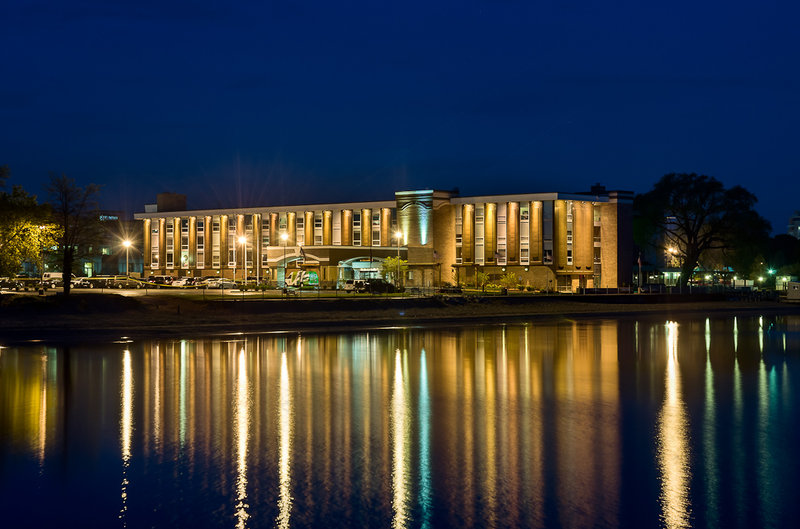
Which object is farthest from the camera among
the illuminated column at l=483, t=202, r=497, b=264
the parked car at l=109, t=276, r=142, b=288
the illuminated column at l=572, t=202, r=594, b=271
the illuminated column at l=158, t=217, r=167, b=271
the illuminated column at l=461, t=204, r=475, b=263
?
the illuminated column at l=158, t=217, r=167, b=271

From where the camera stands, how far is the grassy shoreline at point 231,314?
35781 millimetres

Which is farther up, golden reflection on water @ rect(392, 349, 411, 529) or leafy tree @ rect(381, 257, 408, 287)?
leafy tree @ rect(381, 257, 408, 287)

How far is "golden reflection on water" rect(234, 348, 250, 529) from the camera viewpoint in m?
8.90

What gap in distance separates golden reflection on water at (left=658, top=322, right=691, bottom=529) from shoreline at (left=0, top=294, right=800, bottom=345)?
77.9ft

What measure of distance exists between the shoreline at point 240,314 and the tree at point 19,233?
5.41 metres

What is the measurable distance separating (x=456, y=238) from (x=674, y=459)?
9980cm

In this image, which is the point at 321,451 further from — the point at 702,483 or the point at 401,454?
the point at 702,483

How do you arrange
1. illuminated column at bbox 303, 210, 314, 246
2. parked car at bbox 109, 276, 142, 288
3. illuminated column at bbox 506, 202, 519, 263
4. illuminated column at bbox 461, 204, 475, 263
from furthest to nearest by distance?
illuminated column at bbox 303, 210, 314, 246
illuminated column at bbox 461, 204, 475, 263
illuminated column at bbox 506, 202, 519, 263
parked car at bbox 109, 276, 142, 288

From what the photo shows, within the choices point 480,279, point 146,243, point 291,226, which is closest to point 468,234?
point 480,279

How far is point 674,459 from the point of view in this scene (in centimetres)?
1142

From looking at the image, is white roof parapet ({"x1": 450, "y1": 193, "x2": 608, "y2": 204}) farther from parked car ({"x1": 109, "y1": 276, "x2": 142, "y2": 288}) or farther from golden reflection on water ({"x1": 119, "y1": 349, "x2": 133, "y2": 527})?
golden reflection on water ({"x1": 119, "y1": 349, "x2": 133, "y2": 527})

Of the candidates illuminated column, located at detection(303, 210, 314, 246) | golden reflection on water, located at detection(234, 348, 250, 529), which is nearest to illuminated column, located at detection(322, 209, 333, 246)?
illuminated column, located at detection(303, 210, 314, 246)

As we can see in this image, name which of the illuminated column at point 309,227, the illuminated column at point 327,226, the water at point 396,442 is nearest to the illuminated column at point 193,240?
the illuminated column at point 309,227

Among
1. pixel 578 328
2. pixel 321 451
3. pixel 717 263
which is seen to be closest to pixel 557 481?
pixel 321 451
